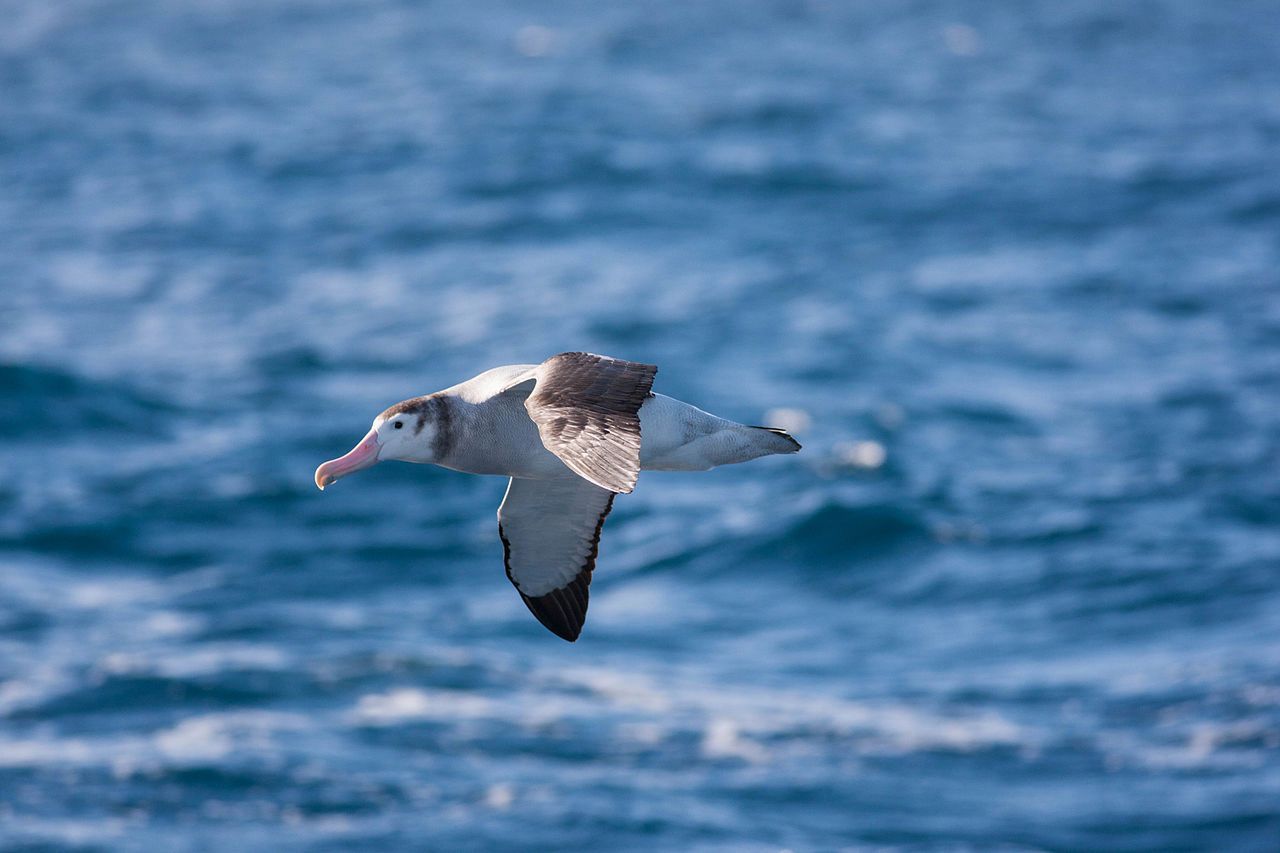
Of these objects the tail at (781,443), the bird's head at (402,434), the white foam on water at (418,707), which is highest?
the white foam on water at (418,707)

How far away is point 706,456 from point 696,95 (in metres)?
58.5

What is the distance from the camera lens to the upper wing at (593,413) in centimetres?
1080

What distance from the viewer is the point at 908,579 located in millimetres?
38312

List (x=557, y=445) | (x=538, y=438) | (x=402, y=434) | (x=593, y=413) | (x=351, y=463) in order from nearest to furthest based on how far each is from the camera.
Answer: (x=557, y=445)
(x=593, y=413)
(x=351, y=463)
(x=402, y=434)
(x=538, y=438)

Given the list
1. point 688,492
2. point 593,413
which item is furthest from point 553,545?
point 688,492

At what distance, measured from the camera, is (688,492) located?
135 ft

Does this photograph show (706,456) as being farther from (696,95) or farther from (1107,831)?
(696,95)

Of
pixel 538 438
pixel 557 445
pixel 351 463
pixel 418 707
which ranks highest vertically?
pixel 418 707

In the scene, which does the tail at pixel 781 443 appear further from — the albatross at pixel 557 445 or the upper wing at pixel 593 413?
the upper wing at pixel 593 413

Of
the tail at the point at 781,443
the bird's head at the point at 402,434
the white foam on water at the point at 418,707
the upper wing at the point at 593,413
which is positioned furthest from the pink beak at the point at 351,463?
the white foam on water at the point at 418,707

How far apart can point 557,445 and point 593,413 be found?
40 centimetres

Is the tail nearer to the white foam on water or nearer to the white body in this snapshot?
the white body

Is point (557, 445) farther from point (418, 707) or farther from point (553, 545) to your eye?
point (418, 707)

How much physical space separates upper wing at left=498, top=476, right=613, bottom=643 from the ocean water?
19.0 metres
